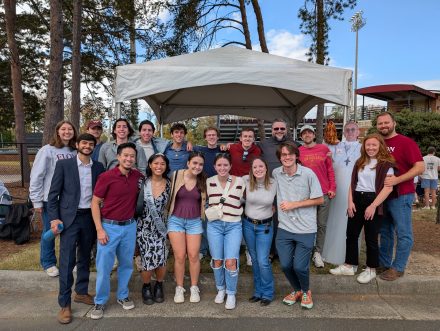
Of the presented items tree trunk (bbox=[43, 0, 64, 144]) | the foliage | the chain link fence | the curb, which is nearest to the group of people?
the curb

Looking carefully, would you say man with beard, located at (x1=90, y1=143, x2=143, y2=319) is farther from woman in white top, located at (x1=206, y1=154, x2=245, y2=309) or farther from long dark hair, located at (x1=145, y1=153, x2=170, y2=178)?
woman in white top, located at (x1=206, y1=154, x2=245, y2=309)

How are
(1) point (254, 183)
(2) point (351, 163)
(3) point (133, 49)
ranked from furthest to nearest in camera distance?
(3) point (133, 49)
(2) point (351, 163)
(1) point (254, 183)

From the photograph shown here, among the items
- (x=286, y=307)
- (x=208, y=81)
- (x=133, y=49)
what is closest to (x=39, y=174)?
(x=208, y=81)

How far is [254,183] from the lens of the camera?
3.84 m

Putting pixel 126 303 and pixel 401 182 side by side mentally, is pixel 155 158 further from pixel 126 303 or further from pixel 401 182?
pixel 401 182

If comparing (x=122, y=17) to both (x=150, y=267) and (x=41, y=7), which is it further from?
(x=150, y=267)

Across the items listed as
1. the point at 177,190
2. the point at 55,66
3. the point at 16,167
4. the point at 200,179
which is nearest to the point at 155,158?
the point at 177,190

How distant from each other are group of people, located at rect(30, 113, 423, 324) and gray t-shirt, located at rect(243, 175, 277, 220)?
0.01 metres

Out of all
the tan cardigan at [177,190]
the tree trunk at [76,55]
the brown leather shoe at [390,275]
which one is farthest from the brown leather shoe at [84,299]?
the tree trunk at [76,55]

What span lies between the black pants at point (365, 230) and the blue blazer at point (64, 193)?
9.69 feet

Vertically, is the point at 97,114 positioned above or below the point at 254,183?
above

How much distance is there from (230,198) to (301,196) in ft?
2.30

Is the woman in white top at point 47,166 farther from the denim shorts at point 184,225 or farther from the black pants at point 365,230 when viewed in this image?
the black pants at point 365,230

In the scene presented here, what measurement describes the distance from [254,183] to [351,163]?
1516mm
